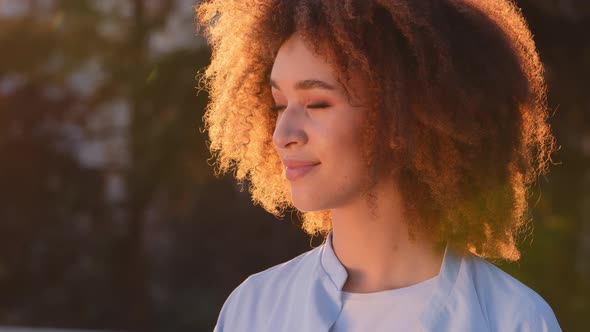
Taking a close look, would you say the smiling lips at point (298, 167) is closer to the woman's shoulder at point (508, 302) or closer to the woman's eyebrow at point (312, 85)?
the woman's eyebrow at point (312, 85)

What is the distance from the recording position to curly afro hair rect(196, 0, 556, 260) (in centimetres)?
202

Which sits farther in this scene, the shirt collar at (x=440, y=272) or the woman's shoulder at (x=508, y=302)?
the shirt collar at (x=440, y=272)

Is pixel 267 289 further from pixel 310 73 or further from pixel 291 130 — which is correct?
pixel 310 73

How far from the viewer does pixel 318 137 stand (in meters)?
2.02

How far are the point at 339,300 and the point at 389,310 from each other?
0.47 ft

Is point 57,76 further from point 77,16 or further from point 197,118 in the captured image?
point 197,118

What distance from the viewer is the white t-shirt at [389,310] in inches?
79.7

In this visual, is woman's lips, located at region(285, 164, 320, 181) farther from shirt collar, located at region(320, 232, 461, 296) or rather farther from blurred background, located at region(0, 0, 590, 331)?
blurred background, located at region(0, 0, 590, 331)

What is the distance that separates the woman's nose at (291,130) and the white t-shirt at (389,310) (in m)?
0.40

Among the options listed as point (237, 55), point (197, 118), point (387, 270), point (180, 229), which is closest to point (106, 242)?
point (180, 229)

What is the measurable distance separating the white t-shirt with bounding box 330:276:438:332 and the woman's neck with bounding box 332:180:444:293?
3 cm

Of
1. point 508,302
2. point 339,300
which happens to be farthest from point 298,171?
point 508,302

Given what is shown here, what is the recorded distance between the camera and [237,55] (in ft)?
7.98

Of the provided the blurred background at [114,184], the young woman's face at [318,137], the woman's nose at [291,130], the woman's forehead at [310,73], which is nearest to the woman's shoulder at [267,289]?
the young woman's face at [318,137]
